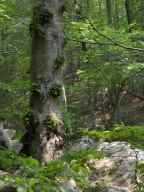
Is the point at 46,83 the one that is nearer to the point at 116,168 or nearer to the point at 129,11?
the point at 116,168

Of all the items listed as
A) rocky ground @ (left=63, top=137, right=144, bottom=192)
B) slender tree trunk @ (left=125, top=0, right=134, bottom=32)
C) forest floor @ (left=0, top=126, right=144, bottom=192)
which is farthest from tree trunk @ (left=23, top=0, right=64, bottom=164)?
slender tree trunk @ (left=125, top=0, right=134, bottom=32)

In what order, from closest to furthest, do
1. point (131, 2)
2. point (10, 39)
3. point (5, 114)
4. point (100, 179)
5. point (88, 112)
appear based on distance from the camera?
point (100, 179) < point (5, 114) < point (10, 39) < point (88, 112) < point (131, 2)

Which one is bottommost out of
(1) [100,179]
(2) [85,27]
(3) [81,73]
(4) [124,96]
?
(4) [124,96]

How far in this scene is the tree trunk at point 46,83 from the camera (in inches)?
222

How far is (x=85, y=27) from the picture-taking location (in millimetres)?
6844

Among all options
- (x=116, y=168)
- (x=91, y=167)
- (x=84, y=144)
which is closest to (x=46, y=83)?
(x=91, y=167)

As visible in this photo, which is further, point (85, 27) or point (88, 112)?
point (88, 112)

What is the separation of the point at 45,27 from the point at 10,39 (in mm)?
7470

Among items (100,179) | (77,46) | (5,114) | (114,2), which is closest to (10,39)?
(77,46)

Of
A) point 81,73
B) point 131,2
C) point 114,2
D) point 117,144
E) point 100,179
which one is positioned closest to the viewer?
point 100,179

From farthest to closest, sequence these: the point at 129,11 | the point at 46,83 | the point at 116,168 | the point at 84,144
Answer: the point at 129,11, the point at 84,144, the point at 116,168, the point at 46,83

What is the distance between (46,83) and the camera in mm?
5707

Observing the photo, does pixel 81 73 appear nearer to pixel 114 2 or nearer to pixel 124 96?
pixel 124 96

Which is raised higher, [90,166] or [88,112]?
[90,166]
